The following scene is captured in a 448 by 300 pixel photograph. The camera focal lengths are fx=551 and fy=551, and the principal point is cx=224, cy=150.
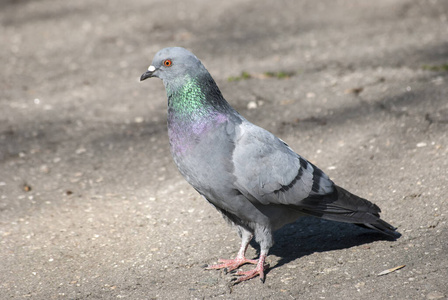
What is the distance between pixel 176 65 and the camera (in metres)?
3.50

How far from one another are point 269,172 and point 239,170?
204mm

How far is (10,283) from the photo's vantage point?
3.54 metres

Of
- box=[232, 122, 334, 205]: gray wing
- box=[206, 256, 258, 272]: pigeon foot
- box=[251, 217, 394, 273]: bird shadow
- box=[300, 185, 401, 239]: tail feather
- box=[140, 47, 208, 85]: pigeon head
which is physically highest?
box=[140, 47, 208, 85]: pigeon head

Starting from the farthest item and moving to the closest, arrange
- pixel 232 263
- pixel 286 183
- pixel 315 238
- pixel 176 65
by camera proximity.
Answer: pixel 315 238
pixel 232 263
pixel 176 65
pixel 286 183

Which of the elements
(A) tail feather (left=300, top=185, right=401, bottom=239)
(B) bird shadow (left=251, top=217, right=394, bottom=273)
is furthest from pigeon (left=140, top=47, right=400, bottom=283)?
(B) bird shadow (left=251, top=217, right=394, bottom=273)

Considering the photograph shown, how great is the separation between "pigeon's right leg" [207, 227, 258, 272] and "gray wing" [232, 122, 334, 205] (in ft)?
1.25

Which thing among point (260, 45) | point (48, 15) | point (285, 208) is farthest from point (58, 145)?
point (48, 15)

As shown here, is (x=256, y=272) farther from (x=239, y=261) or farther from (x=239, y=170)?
(x=239, y=170)

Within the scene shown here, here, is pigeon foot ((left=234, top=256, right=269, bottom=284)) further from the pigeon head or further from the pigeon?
the pigeon head

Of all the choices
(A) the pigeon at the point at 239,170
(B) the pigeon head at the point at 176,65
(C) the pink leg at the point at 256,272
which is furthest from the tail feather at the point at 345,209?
(B) the pigeon head at the point at 176,65

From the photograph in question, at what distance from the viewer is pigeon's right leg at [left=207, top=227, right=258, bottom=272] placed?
359 cm

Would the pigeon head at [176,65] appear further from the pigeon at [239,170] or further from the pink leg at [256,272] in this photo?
the pink leg at [256,272]

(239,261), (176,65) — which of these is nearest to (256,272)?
(239,261)

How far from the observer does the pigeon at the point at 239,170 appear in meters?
3.28
